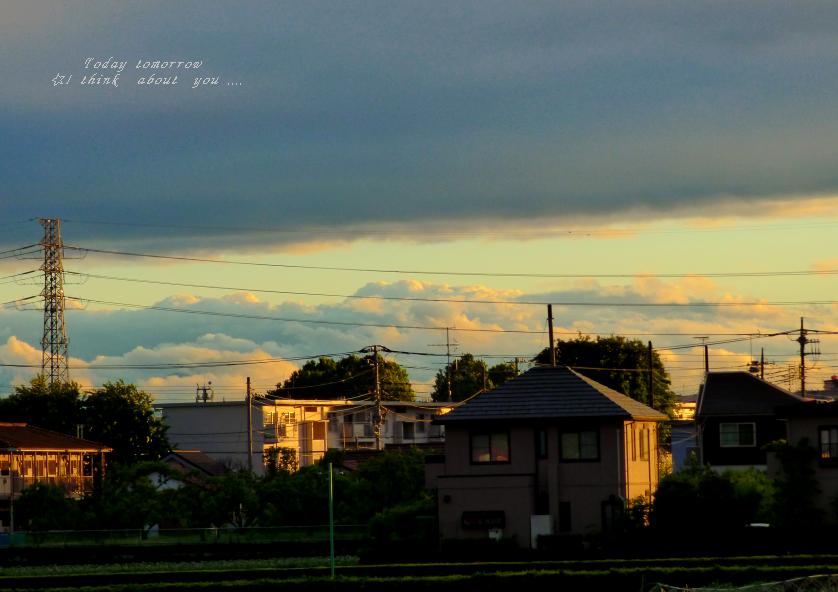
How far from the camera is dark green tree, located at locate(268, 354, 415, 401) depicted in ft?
511

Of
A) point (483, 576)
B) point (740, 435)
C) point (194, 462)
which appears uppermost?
point (740, 435)

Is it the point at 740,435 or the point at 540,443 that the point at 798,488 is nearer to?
the point at 540,443

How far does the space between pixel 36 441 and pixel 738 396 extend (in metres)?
44.5

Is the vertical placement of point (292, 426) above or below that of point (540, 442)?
above

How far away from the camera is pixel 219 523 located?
226ft

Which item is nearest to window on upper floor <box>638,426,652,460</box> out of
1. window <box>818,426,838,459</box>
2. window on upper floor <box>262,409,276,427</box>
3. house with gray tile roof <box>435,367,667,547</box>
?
house with gray tile roof <box>435,367,667,547</box>

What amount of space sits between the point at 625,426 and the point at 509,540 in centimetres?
706

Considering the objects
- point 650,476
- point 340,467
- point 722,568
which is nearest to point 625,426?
point 650,476

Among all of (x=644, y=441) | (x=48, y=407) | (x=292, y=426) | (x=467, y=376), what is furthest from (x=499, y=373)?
(x=644, y=441)

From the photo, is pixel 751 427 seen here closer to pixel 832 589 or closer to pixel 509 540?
pixel 509 540

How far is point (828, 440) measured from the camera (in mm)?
52188

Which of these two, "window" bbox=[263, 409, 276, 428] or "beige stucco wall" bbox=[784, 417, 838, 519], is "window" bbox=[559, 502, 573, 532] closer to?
"beige stucco wall" bbox=[784, 417, 838, 519]

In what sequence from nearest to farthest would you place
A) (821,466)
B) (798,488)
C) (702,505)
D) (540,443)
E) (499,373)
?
(702,505), (798,488), (821,466), (540,443), (499,373)

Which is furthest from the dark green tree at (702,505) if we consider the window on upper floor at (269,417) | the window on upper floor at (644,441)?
the window on upper floor at (269,417)
